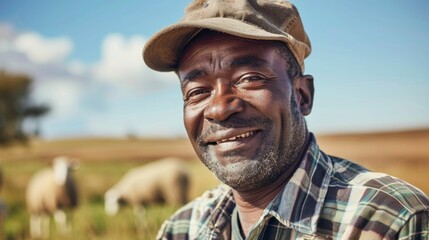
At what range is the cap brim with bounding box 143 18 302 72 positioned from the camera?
177 centimetres

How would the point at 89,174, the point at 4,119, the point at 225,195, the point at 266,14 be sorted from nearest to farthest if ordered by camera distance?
the point at 266,14 → the point at 225,195 → the point at 89,174 → the point at 4,119

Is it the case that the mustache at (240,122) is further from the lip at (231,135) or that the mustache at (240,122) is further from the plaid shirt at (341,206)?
the plaid shirt at (341,206)

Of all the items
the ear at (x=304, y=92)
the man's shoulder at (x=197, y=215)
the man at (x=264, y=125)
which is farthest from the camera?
the man's shoulder at (x=197, y=215)

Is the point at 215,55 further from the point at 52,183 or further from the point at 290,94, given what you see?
the point at 52,183

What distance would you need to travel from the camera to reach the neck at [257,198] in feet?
6.31

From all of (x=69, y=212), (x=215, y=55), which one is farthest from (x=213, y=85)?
(x=69, y=212)

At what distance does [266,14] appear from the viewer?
75.5 inches

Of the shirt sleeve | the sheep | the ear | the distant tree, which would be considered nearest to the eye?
the ear

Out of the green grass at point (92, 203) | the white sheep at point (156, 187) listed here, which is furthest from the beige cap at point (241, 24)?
the white sheep at point (156, 187)

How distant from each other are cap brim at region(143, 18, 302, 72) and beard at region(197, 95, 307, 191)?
284mm

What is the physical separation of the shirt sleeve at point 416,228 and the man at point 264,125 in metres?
0.09

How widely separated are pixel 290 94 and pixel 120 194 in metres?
12.7

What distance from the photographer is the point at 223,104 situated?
180 centimetres

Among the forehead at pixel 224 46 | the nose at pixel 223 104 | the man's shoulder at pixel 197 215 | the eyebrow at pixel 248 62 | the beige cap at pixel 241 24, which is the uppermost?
the beige cap at pixel 241 24
